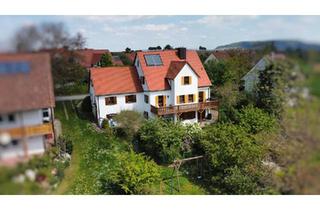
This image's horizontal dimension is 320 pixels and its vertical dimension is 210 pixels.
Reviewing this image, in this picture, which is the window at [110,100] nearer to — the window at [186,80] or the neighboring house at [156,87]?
the neighboring house at [156,87]

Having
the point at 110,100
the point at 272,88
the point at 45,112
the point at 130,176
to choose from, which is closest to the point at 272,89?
the point at 272,88

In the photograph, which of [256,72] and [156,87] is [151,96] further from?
[256,72]

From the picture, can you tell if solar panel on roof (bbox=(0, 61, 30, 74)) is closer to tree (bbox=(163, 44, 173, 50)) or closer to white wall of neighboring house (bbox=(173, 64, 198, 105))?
tree (bbox=(163, 44, 173, 50))

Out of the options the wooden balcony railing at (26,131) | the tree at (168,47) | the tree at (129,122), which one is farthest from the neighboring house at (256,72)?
the wooden balcony railing at (26,131)

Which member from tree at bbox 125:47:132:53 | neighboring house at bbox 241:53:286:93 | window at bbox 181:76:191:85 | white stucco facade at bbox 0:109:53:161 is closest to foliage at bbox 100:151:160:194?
window at bbox 181:76:191:85

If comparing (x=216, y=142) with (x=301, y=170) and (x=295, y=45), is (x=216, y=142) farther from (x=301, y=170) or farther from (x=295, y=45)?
(x=295, y=45)
